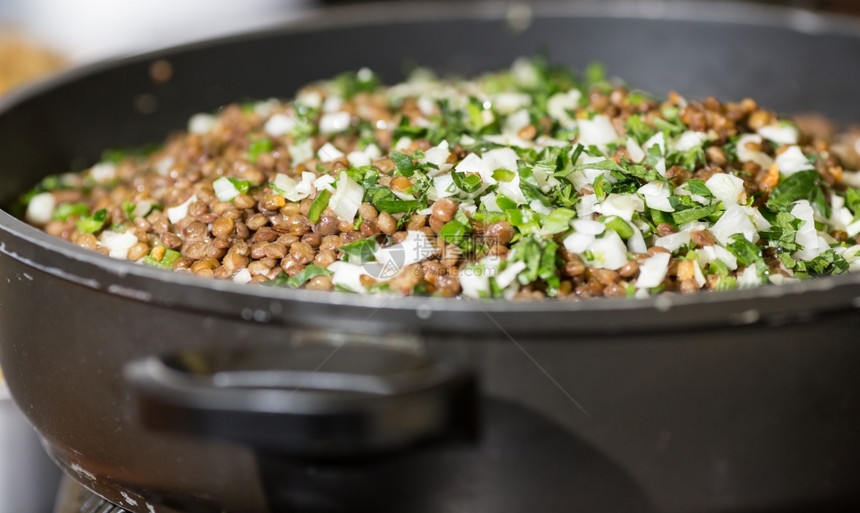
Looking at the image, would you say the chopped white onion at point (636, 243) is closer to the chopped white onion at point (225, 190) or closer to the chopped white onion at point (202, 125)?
the chopped white onion at point (225, 190)

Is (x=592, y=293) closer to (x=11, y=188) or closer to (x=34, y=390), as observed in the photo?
(x=34, y=390)

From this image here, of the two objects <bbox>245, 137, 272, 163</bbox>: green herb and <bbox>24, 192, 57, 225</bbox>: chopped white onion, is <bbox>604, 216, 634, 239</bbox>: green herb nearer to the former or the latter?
<bbox>245, 137, 272, 163</bbox>: green herb

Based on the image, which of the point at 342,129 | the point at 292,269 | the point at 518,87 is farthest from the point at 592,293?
the point at 518,87

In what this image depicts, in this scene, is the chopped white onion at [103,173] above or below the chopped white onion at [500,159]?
below

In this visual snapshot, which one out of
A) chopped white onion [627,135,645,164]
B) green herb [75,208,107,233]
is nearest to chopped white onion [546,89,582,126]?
chopped white onion [627,135,645,164]

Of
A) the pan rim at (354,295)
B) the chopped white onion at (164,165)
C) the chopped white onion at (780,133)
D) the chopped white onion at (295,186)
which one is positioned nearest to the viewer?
the pan rim at (354,295)

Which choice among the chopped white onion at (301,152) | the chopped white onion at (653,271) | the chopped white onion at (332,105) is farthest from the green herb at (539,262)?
the chopped white onion at (332,105)
